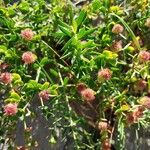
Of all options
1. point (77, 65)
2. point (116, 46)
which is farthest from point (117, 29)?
point (77, 65)

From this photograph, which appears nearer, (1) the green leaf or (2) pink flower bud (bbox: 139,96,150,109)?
(2) pink flower bud (bbox: 139,96,150,109)

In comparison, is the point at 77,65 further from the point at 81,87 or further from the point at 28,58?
the point at 28,58

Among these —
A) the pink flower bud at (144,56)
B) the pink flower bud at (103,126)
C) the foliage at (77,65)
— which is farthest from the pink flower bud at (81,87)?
the pink flower bud at (144,56)

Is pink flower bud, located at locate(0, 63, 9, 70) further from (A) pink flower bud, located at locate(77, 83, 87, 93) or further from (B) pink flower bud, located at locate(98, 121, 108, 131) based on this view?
(B) pink flower bud, located at locate(98, 121, 108, 131)

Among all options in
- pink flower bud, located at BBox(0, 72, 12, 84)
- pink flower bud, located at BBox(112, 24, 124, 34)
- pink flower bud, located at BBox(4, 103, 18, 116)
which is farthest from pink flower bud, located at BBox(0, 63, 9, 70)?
pink flower bud, located at BBox(112, 24, 124, 34)

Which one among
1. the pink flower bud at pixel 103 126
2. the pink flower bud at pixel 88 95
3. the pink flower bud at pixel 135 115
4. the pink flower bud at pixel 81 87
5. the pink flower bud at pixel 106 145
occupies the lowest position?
the pink flower bud at pixel 106 145

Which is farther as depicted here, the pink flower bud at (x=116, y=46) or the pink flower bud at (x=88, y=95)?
the pink flower bud at (x=116, y=46)

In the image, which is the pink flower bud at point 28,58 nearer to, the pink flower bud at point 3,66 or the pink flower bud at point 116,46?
the pink flower bud at point 3,66

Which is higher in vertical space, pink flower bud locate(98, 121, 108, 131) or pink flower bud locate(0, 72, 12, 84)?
pink flower bud locate(0, 72, 12, 84)

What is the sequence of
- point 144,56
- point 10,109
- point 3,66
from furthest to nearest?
point 3,66, point 144,56, point 10,109
